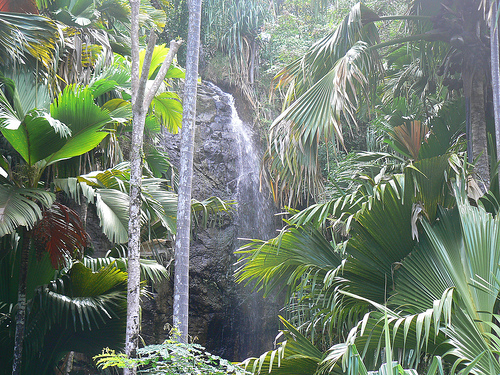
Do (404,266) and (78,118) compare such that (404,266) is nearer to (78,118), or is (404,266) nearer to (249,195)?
(78,118)

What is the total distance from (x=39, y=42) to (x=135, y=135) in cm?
163

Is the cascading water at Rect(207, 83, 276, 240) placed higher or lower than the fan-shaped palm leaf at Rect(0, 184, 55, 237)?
higher

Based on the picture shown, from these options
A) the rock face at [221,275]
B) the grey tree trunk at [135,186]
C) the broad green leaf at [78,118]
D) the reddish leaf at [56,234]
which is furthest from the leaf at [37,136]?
the rock face at [221,275]

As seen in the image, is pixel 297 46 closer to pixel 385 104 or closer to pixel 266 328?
pixel 385 104

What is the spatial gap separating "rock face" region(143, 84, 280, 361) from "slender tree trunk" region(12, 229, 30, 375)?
4.56m

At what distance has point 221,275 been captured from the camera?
10.5 meters

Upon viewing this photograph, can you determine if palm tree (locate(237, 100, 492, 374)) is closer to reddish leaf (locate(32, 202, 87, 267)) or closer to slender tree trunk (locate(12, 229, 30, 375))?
reddish leaf (locate(32, 202, 87, 267))

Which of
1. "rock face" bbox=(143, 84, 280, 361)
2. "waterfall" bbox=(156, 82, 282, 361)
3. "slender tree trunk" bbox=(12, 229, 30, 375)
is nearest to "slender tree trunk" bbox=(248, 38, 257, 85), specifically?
"waterfall" bbox=(156, 82, 282, 361)

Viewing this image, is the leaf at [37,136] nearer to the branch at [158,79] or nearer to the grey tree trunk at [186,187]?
the branch at [158,79]

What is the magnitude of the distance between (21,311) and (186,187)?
6.85 feet

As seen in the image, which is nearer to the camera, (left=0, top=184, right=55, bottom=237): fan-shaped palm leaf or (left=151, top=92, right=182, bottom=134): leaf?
(left=0, top=184, right=55, bottom=237): fan-shaped palm leaf

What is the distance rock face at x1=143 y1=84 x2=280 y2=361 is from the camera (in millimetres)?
10109

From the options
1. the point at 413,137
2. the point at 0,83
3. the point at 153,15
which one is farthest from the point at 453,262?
the point at 153,15

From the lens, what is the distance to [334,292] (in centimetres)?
438
